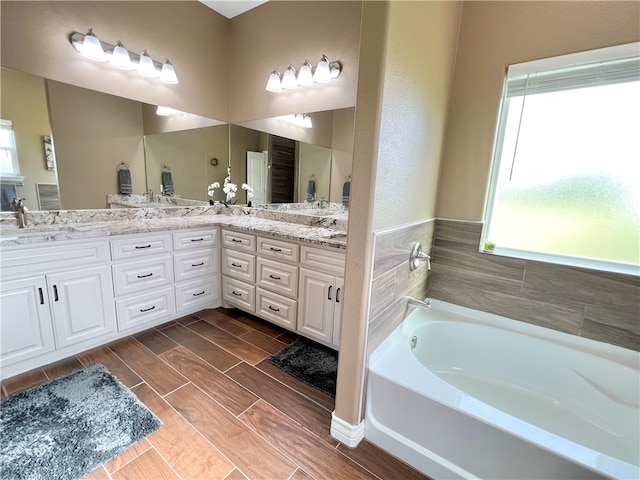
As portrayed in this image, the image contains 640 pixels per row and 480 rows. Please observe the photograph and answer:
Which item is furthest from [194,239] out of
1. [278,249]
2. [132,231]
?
[278,249]

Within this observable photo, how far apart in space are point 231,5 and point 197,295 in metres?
2.79

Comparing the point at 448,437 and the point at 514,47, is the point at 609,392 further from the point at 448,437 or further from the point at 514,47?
the point at 514,47

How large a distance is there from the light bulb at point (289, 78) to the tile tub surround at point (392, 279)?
175 centimetres

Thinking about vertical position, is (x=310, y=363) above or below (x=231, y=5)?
below

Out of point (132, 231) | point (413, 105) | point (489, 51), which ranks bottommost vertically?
point (132, 231)

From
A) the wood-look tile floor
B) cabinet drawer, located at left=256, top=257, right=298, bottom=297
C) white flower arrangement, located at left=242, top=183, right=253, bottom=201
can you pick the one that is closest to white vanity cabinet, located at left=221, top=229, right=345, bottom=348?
cabinet drawer, located at left=256, top=257, right=298, bottom=297

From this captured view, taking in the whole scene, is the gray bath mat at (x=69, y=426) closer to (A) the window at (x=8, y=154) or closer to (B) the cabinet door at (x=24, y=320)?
(B) the cabinet door at (x=24, y=320)

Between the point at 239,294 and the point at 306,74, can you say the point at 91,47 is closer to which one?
the point at 306,74

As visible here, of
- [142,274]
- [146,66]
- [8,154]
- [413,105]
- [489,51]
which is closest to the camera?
[413,105]

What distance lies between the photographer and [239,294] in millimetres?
2602

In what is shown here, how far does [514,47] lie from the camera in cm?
167

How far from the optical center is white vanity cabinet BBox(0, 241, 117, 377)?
5.46ft

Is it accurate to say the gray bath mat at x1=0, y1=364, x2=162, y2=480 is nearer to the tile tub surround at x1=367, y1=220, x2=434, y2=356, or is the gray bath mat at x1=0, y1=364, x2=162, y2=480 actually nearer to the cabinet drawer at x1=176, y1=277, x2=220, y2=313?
the cabinet drawer at x1=176, y1=277, x2=220, y2=313

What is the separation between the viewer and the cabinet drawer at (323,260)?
1.94 meters
